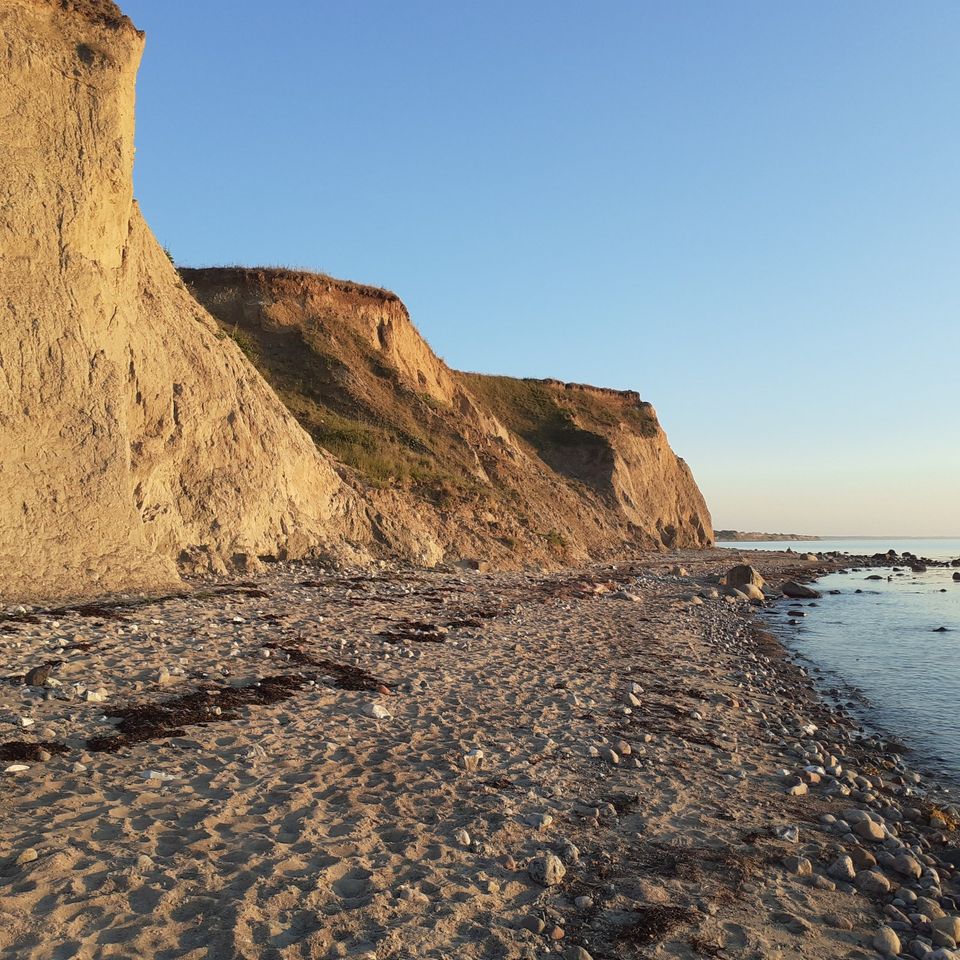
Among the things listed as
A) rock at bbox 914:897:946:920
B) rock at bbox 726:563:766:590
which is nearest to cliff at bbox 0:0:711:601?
rock at bbox 726:563:766:590

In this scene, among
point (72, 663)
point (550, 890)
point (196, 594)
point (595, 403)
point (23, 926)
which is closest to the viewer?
point (23, 926)

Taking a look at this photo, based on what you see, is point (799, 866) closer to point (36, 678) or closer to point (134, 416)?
point (36, 678)

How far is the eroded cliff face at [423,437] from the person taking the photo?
97.3 ft

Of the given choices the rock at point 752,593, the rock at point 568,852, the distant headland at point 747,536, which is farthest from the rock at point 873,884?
the distant headland at point 747,536

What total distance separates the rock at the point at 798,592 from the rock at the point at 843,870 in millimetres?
26943

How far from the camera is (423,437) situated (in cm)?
3616

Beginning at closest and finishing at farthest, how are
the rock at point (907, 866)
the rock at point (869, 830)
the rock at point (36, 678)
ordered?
1. the rock at point (907, 866)
2. the rock at point (869, 830)
3. the rock at point (36, 678)

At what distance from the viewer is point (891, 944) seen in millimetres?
4480

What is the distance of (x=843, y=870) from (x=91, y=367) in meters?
16.1

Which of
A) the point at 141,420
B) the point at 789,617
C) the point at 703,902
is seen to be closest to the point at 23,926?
the point at 703,902

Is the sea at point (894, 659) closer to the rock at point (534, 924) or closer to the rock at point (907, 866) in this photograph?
the rock at point (907, 866)

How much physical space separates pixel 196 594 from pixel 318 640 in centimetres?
483

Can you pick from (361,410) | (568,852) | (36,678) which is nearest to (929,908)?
(568,852)

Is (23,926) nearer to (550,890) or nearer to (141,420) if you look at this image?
(550,890)
